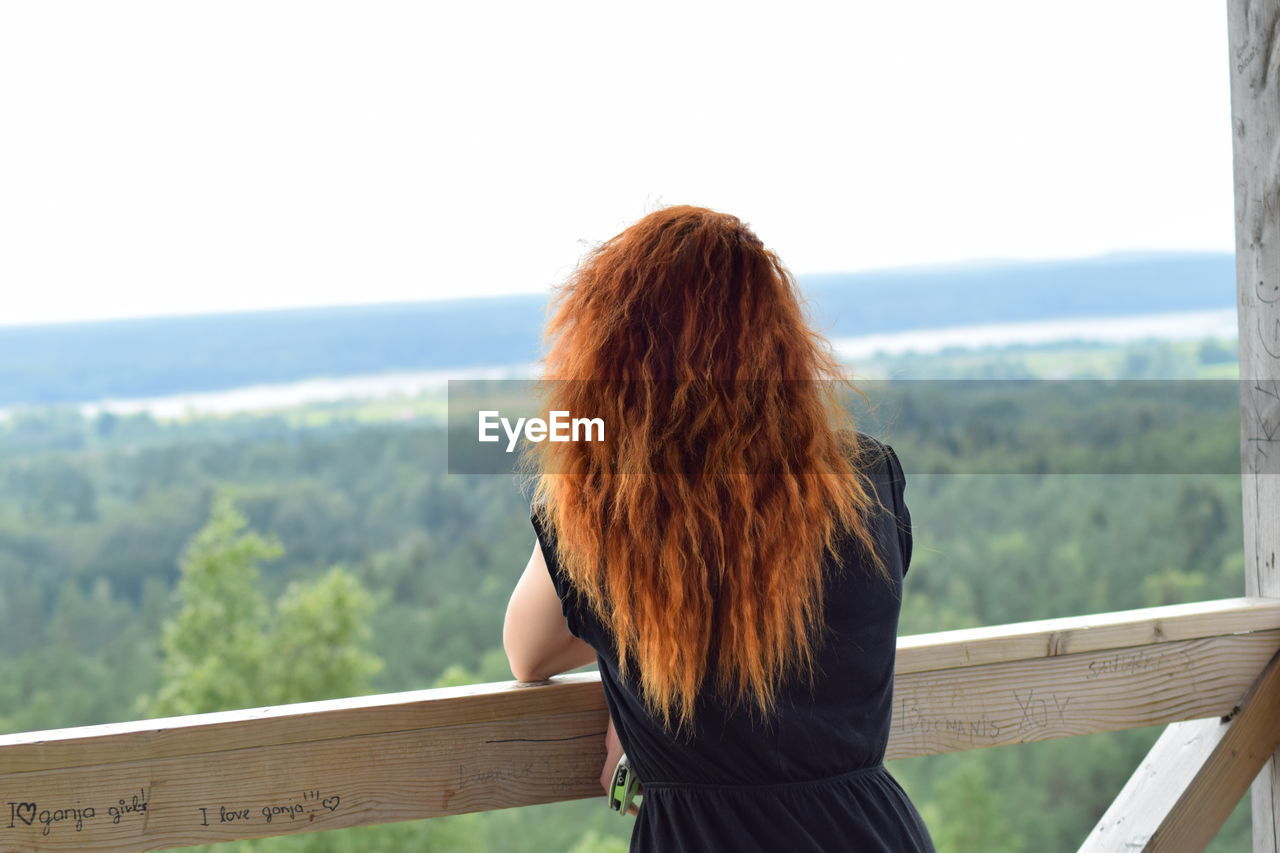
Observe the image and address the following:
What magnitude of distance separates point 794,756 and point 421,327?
58.1 feet

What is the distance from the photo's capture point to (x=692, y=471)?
35.3 inches

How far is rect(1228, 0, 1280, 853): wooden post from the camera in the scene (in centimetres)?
140

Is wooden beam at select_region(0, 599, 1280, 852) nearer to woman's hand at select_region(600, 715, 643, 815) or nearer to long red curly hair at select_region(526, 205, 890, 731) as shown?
woman's hand at select_region(600, 715, 643, 815)

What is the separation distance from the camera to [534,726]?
3.54 feet

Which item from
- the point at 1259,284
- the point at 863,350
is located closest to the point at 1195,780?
the point at 1259,284

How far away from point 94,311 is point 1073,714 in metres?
22.9

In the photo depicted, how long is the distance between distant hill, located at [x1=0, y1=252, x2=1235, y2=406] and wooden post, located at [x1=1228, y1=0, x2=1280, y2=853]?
14675 mm

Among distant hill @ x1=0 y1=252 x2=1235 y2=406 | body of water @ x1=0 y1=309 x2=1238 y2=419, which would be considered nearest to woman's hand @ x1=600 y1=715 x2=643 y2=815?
body of water @ x1=0 y1=309 x2=1238 y2=419

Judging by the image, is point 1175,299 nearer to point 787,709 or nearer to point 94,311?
point 787,709

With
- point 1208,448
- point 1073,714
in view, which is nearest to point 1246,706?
point 1073,714

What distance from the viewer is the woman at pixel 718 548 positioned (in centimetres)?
89

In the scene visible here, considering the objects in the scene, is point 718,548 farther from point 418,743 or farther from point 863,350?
point 863,350

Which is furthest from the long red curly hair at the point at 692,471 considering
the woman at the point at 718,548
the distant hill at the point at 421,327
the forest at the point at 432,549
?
the distant hill at the point at 421,327

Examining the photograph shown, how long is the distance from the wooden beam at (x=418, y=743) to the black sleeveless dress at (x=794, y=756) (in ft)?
0.47
